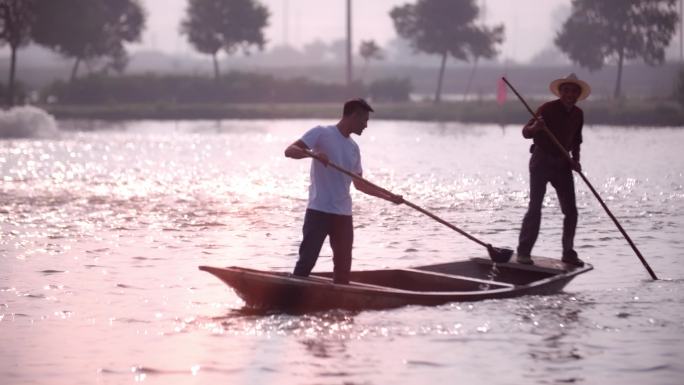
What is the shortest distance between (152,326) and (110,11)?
74.6 metres

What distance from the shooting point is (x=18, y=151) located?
42.4m

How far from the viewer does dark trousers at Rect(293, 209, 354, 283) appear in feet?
37.8

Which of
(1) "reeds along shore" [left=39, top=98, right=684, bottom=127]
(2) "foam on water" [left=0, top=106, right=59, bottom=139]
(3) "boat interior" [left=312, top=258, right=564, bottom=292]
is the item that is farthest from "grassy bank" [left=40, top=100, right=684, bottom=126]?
(3) "boat interior" [left=312, top=258, right=564, bottom=292]

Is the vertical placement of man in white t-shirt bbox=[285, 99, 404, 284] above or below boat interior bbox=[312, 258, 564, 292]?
above

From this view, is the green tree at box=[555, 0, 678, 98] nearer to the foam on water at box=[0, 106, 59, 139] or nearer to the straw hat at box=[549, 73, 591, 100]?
the foam on water at box=[0, 106, 59, 139]

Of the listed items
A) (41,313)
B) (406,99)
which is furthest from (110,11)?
(41,313)

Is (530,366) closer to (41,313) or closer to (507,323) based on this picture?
(507,323)

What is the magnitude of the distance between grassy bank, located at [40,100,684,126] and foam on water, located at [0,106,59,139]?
1462 cm

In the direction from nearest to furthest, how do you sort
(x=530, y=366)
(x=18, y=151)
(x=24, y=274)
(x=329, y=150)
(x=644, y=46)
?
(x=530, y=366)
(x=329, y=150)
(x=24, y=274)
(x=18, y=151)
(x=644, y=46)

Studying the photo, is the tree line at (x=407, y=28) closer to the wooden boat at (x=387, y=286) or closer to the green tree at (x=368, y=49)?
the green tree at (x=368, y=49)

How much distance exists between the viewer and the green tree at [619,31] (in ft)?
239

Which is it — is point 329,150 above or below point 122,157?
above

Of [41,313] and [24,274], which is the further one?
[24,274]

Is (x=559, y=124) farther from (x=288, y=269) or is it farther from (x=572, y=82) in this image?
(x=288, y=269)
